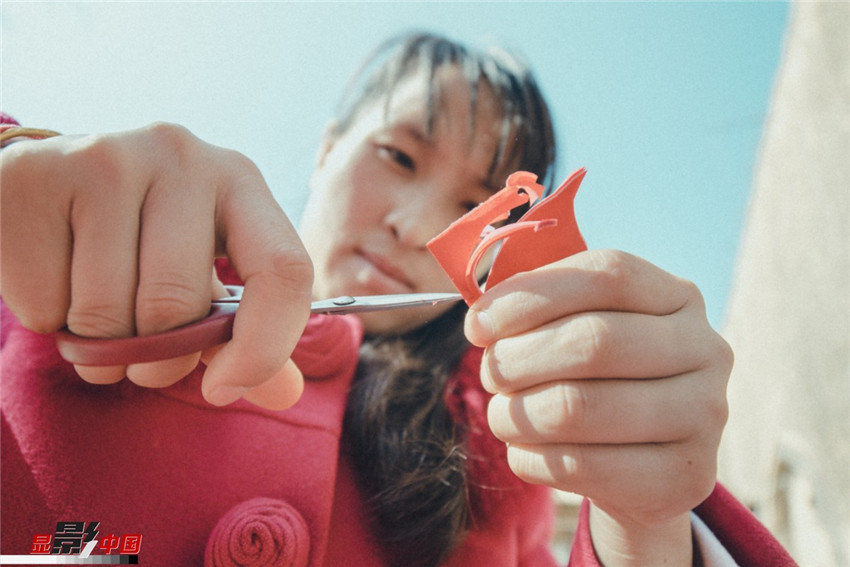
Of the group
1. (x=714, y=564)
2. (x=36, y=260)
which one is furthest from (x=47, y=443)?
(x=714, y=564)

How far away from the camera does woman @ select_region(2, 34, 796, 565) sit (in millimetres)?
229

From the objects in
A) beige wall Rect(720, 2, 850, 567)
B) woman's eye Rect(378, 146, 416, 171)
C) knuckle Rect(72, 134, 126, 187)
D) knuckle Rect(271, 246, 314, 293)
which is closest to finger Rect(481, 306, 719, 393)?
knuckle Rect(271, 246, 314, 293)

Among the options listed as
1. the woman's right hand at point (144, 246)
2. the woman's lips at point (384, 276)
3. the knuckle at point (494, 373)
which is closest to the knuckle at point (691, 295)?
the knuckle at point (494, 373)

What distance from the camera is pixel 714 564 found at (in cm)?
34

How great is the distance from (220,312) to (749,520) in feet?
1.36

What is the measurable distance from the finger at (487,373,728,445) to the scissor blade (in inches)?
3.5

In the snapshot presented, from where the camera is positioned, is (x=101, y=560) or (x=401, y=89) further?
(x=401, y=89)

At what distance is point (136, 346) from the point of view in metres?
0.22

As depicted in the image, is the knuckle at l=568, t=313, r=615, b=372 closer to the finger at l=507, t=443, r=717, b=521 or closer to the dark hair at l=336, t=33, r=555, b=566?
the finger at l=507, t=443, r=717, b=521

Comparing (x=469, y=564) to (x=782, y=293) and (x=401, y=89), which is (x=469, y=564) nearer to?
(x=401, y=89)

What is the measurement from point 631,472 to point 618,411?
0.11 feet

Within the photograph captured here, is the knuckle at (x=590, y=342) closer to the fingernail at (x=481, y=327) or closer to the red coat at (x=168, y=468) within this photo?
the fingernail at (x=481, y=327)

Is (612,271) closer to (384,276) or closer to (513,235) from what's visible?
(513,235)

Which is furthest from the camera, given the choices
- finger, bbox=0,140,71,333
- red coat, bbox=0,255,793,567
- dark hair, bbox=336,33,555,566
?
dark hair, bbox=336,33,555,566
